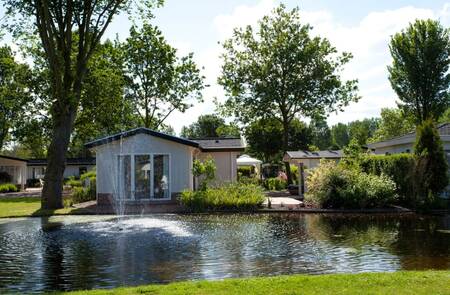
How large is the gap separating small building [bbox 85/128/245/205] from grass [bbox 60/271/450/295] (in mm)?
17178

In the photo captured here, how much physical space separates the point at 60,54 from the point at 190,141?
7.85 metres

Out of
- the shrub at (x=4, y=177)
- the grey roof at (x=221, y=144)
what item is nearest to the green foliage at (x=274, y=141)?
the grey roof at (x=221, y=144)

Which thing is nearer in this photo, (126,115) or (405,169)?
(405,169)

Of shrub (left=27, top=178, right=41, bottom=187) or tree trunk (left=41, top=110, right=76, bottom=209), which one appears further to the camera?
shrub (left=27, top=178, right=41, bottom=187)

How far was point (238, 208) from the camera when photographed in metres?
20.6

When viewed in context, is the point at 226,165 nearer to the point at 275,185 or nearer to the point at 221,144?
the point at 221,144

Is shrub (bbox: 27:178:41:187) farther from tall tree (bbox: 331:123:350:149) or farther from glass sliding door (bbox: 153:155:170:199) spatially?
tall tree (bbox: 331:123:350:149)

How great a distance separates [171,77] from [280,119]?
10279 mm

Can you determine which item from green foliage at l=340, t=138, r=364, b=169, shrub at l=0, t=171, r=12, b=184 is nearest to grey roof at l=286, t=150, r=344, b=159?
green foliage at l=340, t=138, r=364, b=169

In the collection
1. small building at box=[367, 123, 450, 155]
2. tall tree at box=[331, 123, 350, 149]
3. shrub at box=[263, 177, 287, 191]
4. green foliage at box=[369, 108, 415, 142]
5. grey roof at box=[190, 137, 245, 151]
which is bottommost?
shrub at box=[263, 177, 287, 191]

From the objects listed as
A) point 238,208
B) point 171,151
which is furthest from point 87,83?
point 238,208

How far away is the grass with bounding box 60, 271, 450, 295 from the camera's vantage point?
652 cm

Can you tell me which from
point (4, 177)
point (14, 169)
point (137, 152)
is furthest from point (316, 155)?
point (14, 169)

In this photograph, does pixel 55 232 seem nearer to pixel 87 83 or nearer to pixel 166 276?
pixel 166 276
